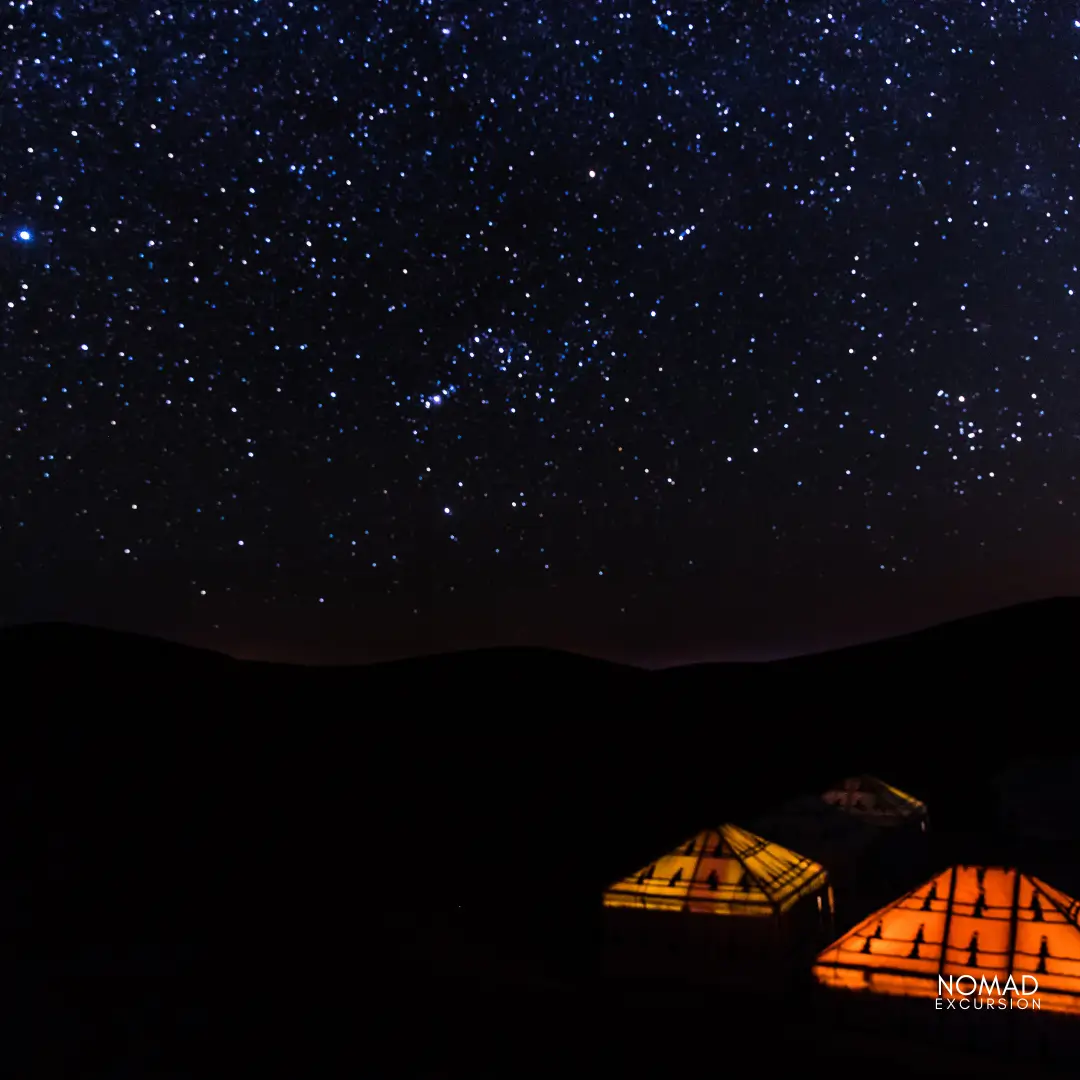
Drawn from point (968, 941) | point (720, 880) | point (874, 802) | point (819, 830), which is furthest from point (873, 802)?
point (968, 941)

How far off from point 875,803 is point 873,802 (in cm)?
4

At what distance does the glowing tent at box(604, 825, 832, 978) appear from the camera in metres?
10.9

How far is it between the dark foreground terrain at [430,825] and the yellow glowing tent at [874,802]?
2.90ft

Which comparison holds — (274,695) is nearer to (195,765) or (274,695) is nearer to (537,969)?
(195,765)

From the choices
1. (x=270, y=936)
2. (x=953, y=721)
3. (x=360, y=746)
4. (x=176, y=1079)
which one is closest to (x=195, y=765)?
(x=360, y=746)

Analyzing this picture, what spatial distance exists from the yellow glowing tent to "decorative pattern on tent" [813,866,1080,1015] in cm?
836

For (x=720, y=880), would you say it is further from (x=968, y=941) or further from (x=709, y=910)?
(x=968, y=941)

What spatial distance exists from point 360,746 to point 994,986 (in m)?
19.6

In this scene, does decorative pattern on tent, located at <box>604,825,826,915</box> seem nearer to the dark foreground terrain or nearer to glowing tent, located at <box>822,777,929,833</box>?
the dark foreground terrain

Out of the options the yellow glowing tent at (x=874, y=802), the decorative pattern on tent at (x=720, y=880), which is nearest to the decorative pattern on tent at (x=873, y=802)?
the yellow glowing tent at (x=874, y=802)

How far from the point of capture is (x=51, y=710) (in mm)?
24188

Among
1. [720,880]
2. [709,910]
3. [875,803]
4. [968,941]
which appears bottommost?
[709,910]

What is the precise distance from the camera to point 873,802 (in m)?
18.2

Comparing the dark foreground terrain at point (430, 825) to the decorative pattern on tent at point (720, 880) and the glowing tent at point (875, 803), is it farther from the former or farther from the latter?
the decorative pattern on tent at point (720, 880)
